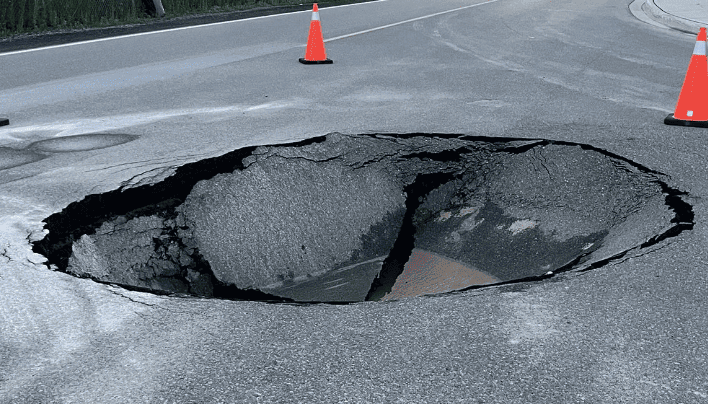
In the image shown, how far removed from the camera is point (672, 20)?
1441cm

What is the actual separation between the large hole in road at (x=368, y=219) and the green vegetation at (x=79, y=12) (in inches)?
337

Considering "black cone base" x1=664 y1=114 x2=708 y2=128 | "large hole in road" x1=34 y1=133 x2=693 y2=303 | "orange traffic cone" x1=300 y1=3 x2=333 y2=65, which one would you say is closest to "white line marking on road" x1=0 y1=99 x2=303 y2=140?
"large hole in road" x1=34 y1=133 x2=693 y2=303

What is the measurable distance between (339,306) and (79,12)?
11871 millimetres

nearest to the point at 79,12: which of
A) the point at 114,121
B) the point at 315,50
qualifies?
the point at 315,50

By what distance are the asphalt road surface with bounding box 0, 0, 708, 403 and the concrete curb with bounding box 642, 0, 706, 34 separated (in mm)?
3770

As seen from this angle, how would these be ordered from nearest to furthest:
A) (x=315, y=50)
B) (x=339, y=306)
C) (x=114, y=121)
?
1. (x=339, y=306)
2. (x=114, y=121)
3. (x=315, y=50)

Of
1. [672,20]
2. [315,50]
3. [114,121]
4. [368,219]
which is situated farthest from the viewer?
[672,20]

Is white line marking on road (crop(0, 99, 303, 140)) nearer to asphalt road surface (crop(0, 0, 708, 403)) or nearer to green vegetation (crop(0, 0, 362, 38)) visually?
asphalt road surface (crop(0, 0, 708, 403))

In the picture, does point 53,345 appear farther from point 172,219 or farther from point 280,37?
point 280,37

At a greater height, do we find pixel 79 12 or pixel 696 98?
pixel 696 98

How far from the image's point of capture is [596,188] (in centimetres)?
454

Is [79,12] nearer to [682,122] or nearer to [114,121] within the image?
[114,121]

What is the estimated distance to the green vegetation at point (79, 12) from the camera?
11.7m

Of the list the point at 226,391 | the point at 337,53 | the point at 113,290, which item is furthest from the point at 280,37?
the point at 226,391
